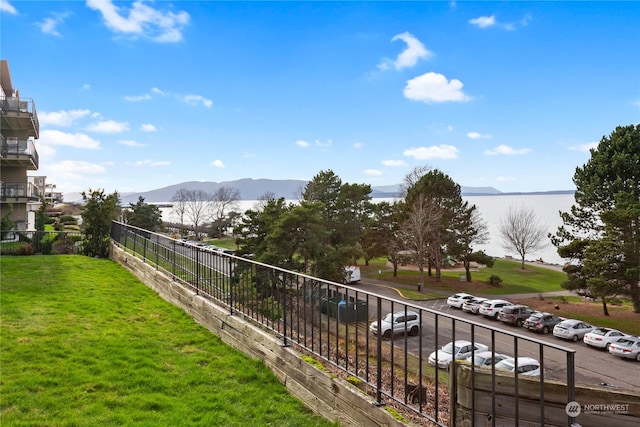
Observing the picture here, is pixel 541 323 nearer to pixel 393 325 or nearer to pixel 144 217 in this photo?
pixel 393 325

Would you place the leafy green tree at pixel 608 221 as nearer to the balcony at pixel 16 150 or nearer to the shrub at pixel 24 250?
the shrub at pixel 24 250

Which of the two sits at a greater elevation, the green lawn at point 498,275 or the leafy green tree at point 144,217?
the leafy green tree at point 144,217

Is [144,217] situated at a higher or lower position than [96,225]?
lower

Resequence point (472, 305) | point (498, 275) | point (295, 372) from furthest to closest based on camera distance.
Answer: point (498, 275) → point (472, 305) → point (295, 372)

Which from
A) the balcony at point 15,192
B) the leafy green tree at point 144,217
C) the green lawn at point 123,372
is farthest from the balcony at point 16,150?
the leafy green tree at point 144,217

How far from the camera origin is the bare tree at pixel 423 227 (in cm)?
4053

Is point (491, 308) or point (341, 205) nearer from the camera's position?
point (491, 308)

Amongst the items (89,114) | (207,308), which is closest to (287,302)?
(207,308)

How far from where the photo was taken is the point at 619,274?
27.5 meters

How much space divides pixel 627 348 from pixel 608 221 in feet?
32.9

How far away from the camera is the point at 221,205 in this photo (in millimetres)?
83125

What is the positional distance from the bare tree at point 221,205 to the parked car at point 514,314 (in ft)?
181

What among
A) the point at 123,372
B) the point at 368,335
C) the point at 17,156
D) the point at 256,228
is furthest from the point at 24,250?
the point at 368,335

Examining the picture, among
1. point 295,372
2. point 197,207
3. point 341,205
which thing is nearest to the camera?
point 295,372
